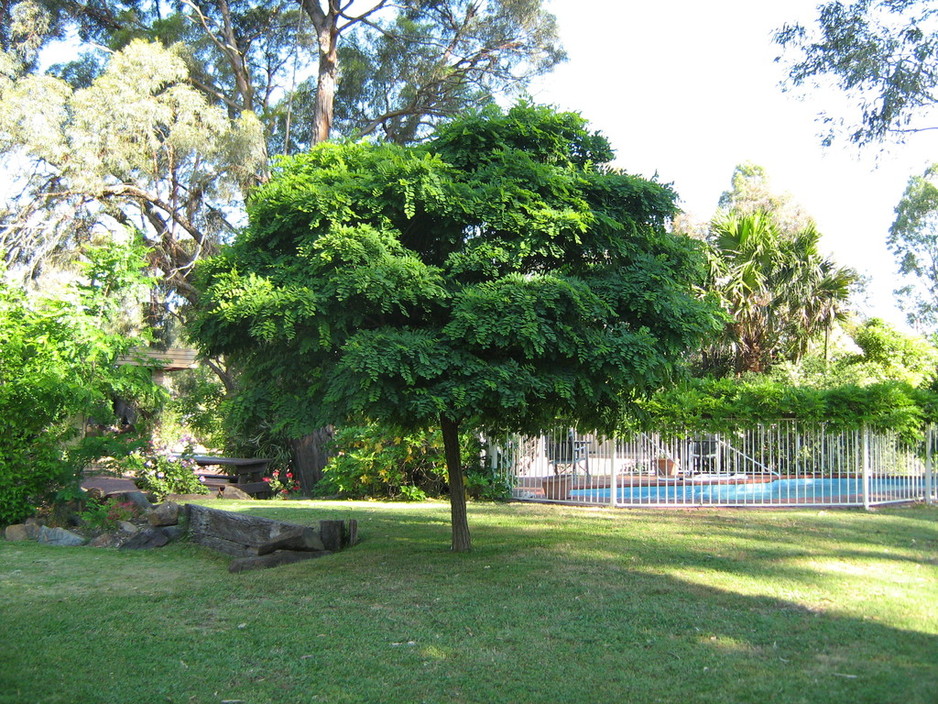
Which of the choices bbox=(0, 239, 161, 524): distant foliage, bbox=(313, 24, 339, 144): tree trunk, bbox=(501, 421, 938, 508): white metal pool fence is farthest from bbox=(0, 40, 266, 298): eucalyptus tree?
bbox=(501, 421, 938, 508): white metal pool fence

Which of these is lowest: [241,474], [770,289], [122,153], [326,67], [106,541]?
[106,541]

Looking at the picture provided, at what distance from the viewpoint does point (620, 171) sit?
334 inches

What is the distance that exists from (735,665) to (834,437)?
35.0ft

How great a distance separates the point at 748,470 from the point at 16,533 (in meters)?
11.9

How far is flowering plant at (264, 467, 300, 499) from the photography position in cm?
1789

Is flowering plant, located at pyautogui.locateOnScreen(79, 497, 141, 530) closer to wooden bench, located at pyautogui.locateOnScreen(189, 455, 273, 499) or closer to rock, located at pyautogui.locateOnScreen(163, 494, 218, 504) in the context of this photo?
rock, located at pyautogui.locateOnScreen(163, 494, 218, 504)

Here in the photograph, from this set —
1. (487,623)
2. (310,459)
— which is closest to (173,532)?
(487,623)

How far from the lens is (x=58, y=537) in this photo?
1002 cm

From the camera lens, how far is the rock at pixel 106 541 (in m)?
9.99

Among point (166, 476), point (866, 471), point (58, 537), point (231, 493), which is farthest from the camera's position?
point (231, 493)

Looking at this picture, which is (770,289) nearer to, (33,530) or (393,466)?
(393,466)

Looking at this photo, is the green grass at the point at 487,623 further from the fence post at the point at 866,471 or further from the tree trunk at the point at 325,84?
the tree trunk at the point at 325,84

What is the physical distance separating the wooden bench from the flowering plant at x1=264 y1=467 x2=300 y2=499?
189 millimetres

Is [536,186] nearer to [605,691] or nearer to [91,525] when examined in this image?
[605,691]
